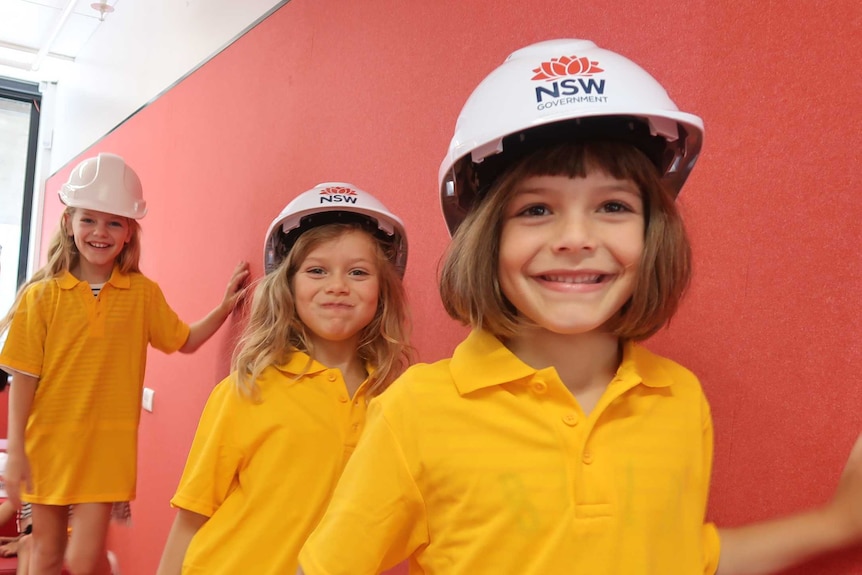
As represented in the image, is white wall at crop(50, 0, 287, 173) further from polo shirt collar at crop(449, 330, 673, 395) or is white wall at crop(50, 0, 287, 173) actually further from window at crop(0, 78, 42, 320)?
polo shirt collar at crop(449, 330, 673, 395)

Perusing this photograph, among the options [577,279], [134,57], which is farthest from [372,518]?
[134,57]

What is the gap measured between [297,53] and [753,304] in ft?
5.40

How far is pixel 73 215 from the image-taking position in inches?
96.2

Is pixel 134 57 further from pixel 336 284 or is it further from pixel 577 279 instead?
pixel 577 279

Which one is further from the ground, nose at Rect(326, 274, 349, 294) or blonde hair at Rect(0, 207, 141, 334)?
blonde hair at Rect(0, 207, 141, 334)

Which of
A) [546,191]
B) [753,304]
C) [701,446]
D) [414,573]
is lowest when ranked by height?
[414,573]

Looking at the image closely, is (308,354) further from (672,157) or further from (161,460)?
(161,460)

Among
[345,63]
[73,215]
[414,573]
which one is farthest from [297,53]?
[414,573]

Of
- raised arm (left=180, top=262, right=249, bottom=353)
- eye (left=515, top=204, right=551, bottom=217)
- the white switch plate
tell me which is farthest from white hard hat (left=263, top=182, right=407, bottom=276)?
the white switch plate

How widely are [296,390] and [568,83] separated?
848 millimetres

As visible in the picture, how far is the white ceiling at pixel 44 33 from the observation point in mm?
4363

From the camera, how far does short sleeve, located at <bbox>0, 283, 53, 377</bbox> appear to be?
2.32 metres

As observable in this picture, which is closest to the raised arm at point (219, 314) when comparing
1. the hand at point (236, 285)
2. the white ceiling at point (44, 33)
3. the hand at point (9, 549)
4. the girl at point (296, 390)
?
the hand at point (236, 285)

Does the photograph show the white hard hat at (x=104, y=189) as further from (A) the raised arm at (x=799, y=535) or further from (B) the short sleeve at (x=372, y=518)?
(A) the raised arm at (x=799, y=535)
